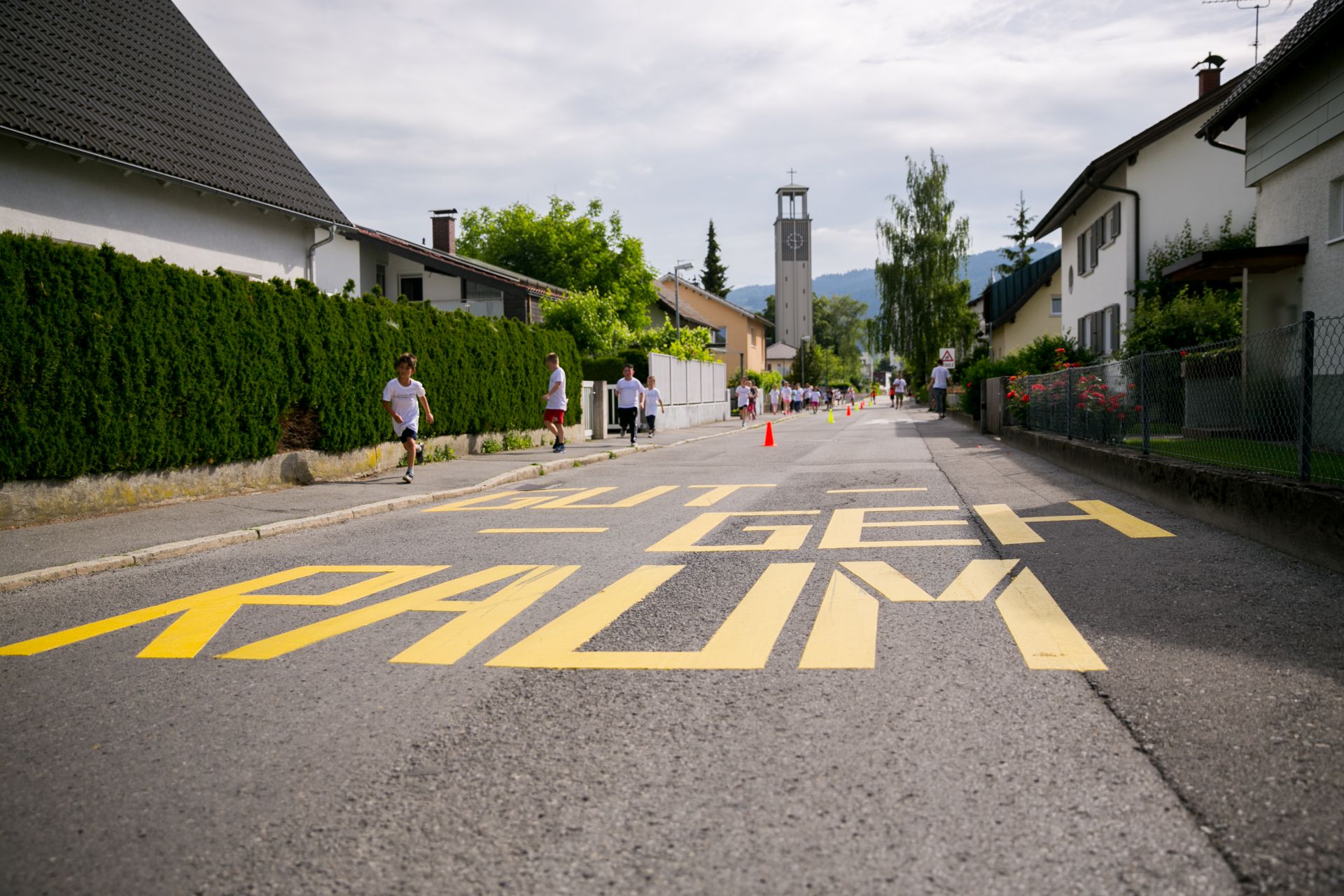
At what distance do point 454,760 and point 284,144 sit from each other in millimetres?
20954

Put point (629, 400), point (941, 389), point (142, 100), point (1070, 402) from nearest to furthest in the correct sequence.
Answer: point (1070, 402)
point (142, 100)
point (629, 400)
point (941, 389)

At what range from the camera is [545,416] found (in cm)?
1998

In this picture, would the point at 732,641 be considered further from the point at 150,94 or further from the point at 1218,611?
the point at 150,94

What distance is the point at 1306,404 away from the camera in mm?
7199

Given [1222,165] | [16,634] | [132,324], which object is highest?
[1222,165]

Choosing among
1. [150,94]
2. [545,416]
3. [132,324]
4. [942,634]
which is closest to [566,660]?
[942,634]

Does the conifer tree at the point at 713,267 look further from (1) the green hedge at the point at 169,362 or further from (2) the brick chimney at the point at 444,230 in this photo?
(1) the green hedge at the point at 169,362

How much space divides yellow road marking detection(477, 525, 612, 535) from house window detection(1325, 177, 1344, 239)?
1142cm

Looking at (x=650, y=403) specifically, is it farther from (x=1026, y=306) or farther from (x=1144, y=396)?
(x=1026, y=306)

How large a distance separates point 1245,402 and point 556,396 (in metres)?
13.2

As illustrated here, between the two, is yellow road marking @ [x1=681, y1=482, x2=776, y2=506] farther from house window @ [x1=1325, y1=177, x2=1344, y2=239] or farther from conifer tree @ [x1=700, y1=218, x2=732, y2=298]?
conifer tree @ [x1=700, y1=218, x2=732, y2=298]

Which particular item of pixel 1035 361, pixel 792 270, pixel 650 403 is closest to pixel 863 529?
pixel 1035 361

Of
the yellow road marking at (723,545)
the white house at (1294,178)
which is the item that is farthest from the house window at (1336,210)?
the yellow road marking at (723,545)

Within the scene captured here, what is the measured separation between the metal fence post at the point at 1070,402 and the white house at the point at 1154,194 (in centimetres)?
724
